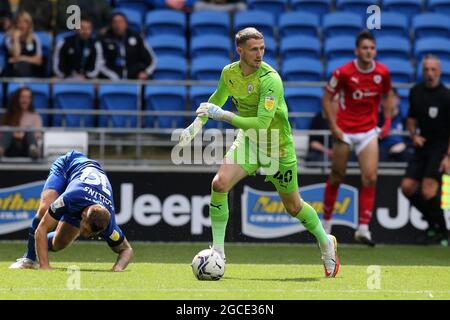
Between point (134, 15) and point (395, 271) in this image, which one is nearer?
point (395, 271)

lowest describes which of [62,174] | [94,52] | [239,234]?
[239,234]

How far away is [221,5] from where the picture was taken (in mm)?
20125

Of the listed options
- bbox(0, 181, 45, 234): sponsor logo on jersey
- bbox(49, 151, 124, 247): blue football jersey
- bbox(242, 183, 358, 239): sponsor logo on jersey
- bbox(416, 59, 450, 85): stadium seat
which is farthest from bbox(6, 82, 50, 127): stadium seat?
bbox(416, 59, 450, 85): stadium seat

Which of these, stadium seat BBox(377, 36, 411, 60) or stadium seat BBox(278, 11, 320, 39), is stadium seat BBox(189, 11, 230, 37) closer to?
stadium seat BBox(278, 11, 320, 39)

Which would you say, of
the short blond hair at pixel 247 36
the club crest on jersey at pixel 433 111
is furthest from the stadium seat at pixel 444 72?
the short blond hair at pixel 247 36

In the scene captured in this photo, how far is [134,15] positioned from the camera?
19297 mm

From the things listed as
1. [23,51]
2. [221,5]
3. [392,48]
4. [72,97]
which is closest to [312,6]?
[221,5]

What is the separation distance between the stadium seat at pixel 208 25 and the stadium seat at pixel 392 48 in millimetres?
2543

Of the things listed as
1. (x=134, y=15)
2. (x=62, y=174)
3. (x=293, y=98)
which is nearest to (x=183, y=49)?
(x=134, y=15)

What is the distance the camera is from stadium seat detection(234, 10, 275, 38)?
19250mm

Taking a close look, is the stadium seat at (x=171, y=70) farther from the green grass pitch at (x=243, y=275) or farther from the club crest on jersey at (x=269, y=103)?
the club crest on jersey at (x=269, y=103)

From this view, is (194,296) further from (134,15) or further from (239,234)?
(134,15)

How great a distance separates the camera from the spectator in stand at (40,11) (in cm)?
1925

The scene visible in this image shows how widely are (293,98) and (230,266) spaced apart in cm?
586
